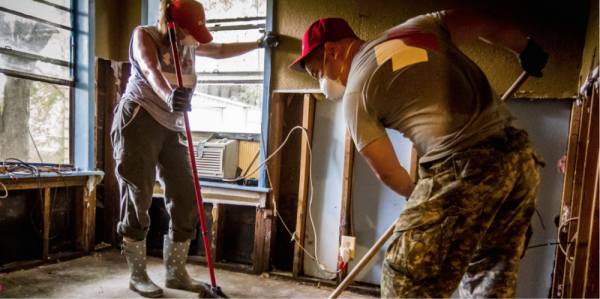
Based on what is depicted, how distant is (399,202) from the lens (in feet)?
7.52

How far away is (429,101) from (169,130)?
5.30 feet

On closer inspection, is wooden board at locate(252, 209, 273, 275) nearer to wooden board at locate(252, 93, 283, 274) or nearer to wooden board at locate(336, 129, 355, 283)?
wooden board at locate(252, 93, 283, 274)

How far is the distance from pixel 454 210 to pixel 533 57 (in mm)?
666

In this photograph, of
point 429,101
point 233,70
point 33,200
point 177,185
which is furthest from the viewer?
point 233,70

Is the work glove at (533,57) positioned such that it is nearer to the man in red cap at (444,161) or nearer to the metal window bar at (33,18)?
the man in red cap at (444,161)

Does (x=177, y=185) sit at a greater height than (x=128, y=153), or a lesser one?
lesser

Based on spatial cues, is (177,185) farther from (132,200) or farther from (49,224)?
(49,224)

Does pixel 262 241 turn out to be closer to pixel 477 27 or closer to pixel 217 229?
pixel 217 229

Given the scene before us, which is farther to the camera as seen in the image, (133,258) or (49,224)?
(49,224)

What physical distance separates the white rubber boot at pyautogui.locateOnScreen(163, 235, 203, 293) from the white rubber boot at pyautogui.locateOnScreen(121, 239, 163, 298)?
0.32ft

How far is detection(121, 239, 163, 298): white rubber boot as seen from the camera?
2.06 m

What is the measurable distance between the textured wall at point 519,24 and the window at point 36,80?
1.98m

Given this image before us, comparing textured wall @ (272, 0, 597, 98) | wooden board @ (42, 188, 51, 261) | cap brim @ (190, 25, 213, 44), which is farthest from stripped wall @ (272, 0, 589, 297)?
wooden board @ (42, 188, 51, 261)

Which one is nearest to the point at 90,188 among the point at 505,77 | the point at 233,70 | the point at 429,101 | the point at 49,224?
the point at 49,224
